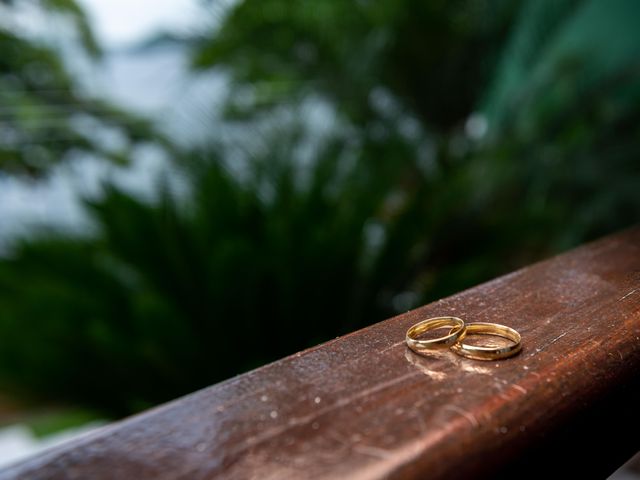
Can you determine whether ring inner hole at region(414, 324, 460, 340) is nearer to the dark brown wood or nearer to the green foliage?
the dark brown wood

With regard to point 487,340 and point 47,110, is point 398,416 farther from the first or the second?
point 47,110

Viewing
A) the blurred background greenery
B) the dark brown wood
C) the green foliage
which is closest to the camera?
the dark brown wood

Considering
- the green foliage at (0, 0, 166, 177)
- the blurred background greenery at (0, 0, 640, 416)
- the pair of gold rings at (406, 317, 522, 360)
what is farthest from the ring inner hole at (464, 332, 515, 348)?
the green foliage at (0, 0, 166, 177)

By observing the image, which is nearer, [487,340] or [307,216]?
[487,340]

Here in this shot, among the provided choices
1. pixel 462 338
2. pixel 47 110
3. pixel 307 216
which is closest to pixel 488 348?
pixel 462 338

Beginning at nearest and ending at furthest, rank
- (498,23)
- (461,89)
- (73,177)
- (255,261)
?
(255,261)
(73,177)
(498,23)
(461,89)

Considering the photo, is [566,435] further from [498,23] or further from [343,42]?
[498,23]

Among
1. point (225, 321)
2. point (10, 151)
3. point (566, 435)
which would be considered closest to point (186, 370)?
point (225, 321)
